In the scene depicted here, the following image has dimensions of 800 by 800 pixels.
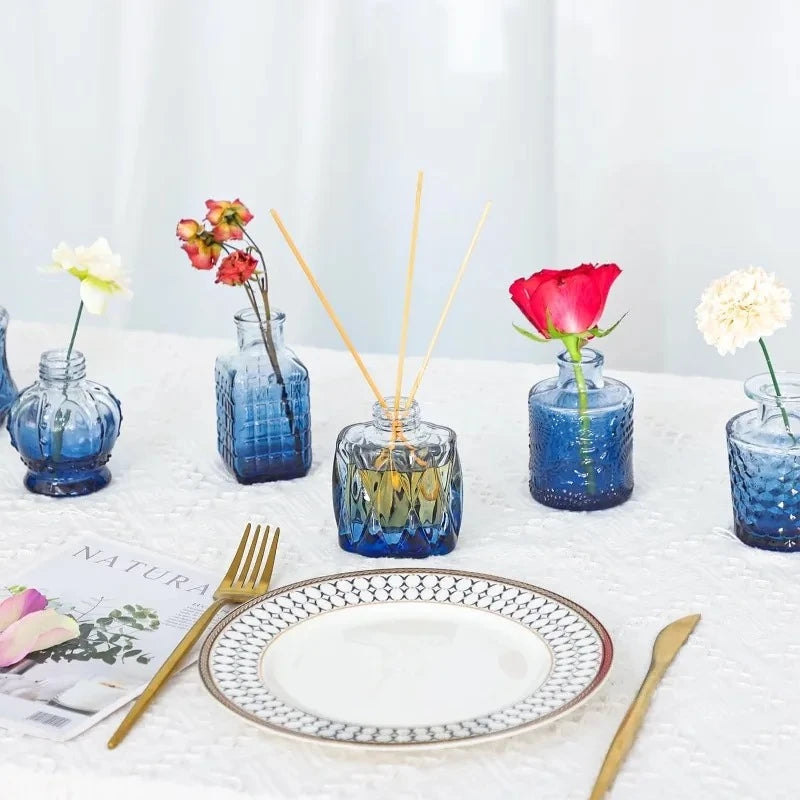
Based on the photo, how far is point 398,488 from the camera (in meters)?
1.15

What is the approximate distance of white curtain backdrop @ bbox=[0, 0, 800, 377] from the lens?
2480 millimetres

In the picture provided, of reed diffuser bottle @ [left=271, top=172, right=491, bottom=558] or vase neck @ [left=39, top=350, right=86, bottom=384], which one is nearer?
reed diffuser bottle @ [left=271, top=172, right=491, bottom=558]

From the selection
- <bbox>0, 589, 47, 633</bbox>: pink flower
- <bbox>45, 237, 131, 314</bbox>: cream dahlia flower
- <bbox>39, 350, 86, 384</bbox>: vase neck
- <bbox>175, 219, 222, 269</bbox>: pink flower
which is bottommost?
<bbox>0, 589, 47, 633</bbox>: pink flower

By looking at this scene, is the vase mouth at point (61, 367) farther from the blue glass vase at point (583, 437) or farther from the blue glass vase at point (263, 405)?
the blue glass vase at point (583, 437)

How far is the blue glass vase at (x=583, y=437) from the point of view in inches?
48.3

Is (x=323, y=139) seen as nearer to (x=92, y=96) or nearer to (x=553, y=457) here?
(x=92, y=96)

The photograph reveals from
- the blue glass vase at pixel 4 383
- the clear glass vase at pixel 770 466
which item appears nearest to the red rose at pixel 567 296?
the clear glass vase at pixel 770 466

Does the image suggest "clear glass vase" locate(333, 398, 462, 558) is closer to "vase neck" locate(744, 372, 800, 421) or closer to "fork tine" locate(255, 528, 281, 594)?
"fork tine" locate(255, 528, 281, 594)

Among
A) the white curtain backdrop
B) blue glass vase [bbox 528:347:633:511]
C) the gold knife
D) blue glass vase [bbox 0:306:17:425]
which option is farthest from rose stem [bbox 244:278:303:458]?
the white curtain backdrop

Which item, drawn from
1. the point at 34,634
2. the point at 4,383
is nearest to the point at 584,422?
the point at 34,634

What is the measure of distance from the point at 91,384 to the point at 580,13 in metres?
1.50

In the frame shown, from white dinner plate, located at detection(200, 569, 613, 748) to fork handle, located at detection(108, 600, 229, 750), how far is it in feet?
0.09

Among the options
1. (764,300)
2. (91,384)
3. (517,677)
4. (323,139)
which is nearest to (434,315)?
(323,139)

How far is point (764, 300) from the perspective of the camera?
1087 millimetres
